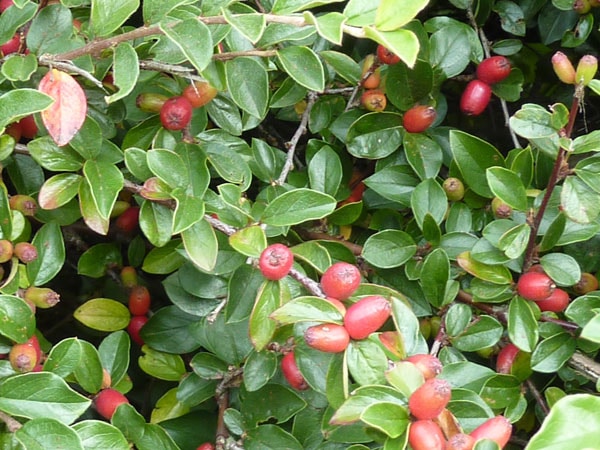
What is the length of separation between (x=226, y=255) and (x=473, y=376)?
48 centimetres

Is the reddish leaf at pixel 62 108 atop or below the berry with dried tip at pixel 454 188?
atop

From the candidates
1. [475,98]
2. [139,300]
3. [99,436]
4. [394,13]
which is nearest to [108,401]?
[99,436]

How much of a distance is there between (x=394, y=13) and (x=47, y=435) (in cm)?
75

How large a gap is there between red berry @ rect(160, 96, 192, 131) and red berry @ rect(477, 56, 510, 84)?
0.70 metres

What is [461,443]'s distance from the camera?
949 mm

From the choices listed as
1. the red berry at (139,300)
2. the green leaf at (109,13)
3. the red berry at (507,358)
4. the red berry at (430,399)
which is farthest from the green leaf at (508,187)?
the red berry at (139,300)

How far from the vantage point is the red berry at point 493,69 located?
5.45ft

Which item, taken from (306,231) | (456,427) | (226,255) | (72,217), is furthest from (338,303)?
(72,217)

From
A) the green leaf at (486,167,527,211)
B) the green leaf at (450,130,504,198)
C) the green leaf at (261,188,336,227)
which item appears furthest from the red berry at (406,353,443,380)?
the green leaf at (450,130,504,198)

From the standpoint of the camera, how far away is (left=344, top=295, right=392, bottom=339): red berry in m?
→ 1.02

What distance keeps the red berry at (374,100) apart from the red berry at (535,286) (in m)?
0.47

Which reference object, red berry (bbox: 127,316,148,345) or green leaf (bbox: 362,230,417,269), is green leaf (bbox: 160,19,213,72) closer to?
green leaf (bbox: 362,230,417,269)

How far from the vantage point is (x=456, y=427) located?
3.32ft

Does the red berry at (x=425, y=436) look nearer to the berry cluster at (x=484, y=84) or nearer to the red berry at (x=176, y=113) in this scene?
the red berry at (x=176, y=113)
